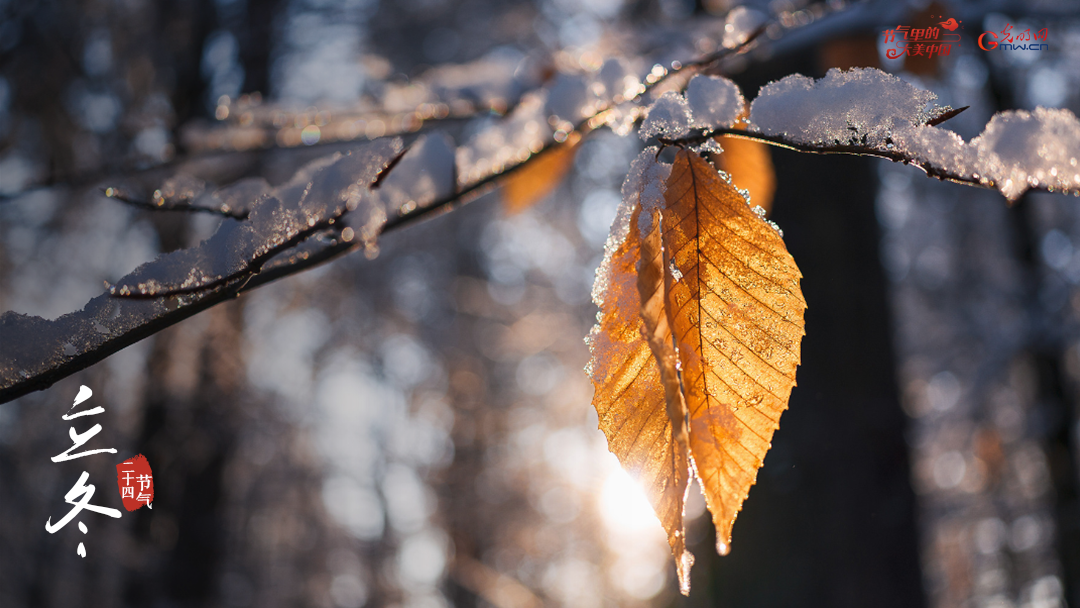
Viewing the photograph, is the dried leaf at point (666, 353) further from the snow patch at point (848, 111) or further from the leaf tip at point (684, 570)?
the snow patch at point (848, 111)

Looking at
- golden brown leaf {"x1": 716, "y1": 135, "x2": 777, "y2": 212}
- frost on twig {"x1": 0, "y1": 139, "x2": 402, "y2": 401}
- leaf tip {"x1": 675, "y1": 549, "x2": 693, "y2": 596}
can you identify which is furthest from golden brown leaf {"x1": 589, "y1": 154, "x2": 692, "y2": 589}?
golden brown leaf {"x1": 716, "y1": 135, "x2": 777, "y2": 212}

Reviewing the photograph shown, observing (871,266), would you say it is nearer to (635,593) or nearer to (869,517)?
(869,517)

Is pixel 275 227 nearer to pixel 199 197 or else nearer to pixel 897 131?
pixel 199 197

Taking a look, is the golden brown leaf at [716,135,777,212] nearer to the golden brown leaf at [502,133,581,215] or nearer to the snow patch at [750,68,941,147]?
the golden brown leaf at [502,133,581,215]

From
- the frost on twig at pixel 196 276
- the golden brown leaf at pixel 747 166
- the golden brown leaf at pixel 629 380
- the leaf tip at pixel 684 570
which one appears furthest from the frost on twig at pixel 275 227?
the golden brown leaf at pixel 747 166

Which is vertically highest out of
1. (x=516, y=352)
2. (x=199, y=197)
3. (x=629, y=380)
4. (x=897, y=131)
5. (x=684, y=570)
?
(x=199, y=197)

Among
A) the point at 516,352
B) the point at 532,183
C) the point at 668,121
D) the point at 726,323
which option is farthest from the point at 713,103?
the point at 516,352

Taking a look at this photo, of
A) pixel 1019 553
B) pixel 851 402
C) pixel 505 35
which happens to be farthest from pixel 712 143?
pixel 1019 553

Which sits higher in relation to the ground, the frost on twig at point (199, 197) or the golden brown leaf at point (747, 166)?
the frost on twig at point (199, 197)
